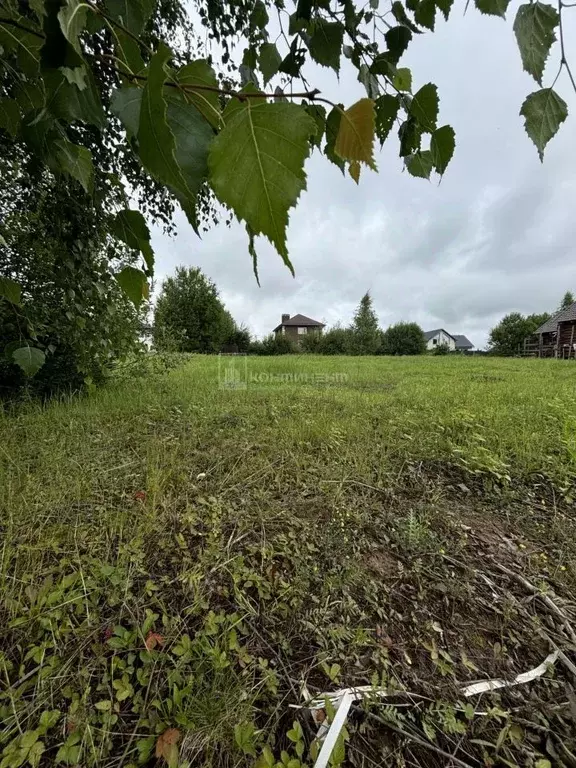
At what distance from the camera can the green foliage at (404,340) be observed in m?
24.9

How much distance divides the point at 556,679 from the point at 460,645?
10.5 inches

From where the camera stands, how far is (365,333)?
79.9ft

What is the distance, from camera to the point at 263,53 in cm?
78

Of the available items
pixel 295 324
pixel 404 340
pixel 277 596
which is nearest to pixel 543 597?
pixel 277 596

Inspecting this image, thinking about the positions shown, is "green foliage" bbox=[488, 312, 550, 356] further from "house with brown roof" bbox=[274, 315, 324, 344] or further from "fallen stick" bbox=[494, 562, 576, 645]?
"fallen stick" bbox=[494, 562, 576, 645]

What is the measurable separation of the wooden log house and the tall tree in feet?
34.8

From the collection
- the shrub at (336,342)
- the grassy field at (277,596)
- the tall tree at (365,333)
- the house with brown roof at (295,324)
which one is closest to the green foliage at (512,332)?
the tall tree at (365,333)

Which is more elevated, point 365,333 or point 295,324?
point 295,324

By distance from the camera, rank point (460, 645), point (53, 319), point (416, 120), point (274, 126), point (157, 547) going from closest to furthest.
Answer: point (274, 126) → point (416, 120) → point (460, 645) → point (157, 547) → point (53, 319)

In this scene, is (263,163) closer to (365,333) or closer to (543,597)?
(543,597)

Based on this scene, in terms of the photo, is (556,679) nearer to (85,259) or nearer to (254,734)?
(254,734)

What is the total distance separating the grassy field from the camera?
84 centimetres

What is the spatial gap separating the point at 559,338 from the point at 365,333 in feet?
37.9

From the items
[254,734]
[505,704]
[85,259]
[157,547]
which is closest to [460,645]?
[505,704]
